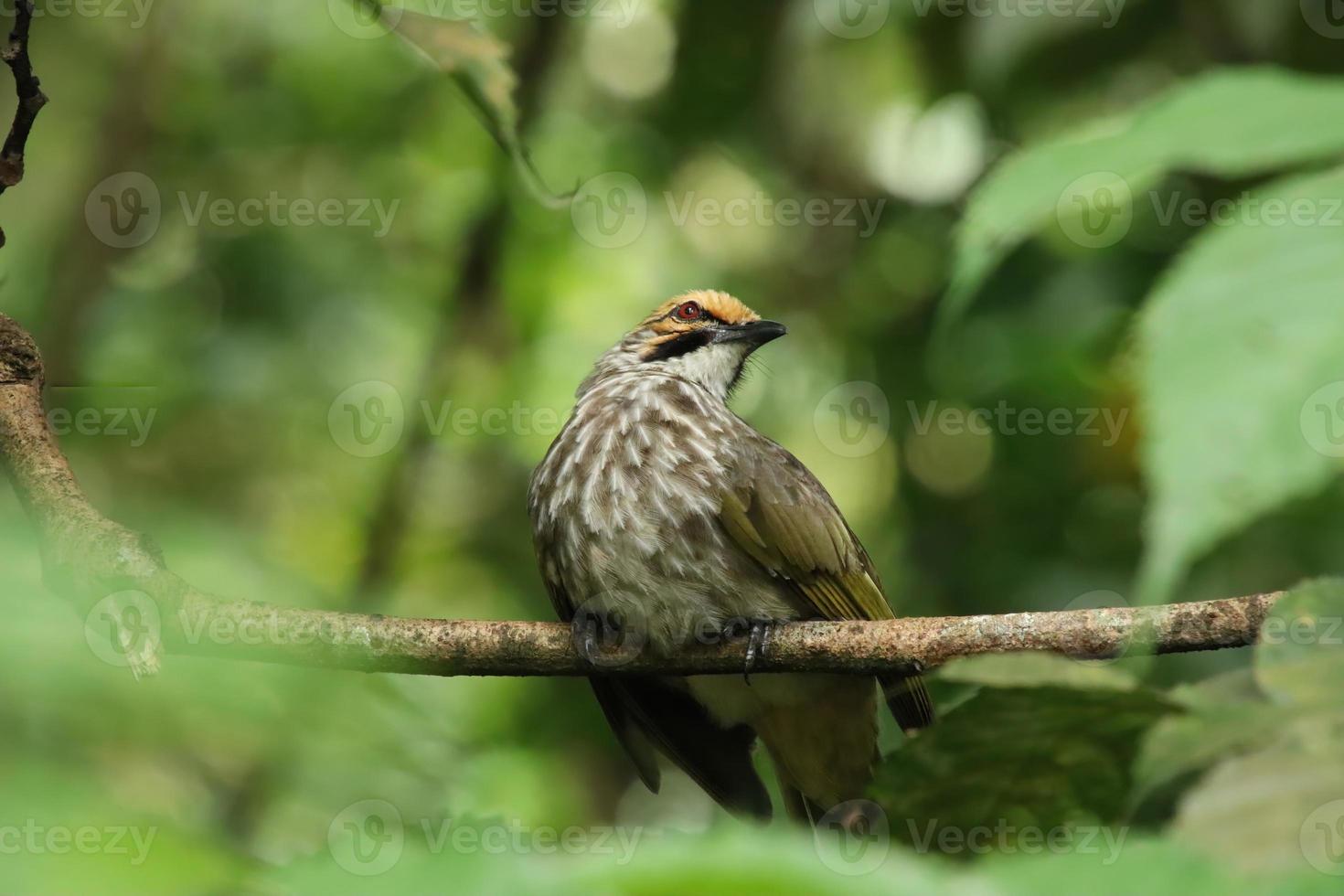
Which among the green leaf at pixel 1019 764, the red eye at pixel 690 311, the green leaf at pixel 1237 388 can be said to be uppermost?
the green leaf at pixel 1237 388

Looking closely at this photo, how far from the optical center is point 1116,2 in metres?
3.54

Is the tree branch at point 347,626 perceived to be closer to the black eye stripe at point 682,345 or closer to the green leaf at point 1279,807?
the green leaf at point 1279,807

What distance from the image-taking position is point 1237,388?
0.93m

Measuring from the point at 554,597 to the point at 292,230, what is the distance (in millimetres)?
3248

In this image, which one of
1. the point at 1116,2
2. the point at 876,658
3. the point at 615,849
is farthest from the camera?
the point at 1116,2

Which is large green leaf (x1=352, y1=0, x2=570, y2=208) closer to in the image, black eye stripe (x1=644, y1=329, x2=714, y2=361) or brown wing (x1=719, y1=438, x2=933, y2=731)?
brown wing (x1=719, y1=438, x2=933, y2=731)

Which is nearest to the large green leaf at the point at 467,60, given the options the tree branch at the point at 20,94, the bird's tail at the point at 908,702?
the tree branch at the point at 20,94

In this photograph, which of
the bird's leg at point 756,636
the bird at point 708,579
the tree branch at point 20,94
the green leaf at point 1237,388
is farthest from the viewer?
the bird at point 708,579

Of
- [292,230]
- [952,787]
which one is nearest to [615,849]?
[952,787]

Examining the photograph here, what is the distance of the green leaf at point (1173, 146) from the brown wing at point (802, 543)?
2115 mm

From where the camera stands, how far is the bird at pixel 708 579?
11.9 ft

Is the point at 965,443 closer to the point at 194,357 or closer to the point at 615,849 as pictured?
the point at 194,357

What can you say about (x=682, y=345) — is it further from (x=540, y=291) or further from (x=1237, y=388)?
(x=1237, y=388)

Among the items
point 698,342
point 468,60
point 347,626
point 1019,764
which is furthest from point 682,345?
point 1019,764
